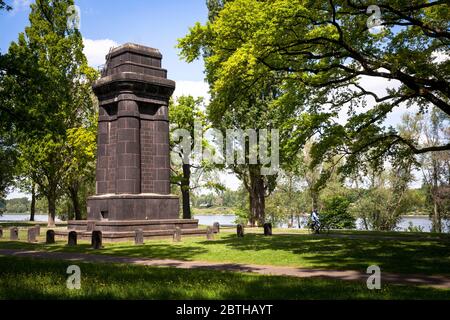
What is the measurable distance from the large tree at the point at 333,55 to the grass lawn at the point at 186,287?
919 centimetres

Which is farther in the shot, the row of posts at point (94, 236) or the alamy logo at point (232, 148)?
the alamy logo at point (232, 148)

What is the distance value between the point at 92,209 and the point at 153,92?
29.5 ft

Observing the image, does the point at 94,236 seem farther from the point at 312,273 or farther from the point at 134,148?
the point at 312,273

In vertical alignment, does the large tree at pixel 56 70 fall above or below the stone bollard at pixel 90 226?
above

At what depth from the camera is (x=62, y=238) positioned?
26875 millimetres

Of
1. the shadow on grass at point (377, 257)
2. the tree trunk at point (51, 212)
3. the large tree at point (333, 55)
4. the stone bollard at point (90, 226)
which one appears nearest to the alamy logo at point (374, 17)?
the large tree at point (333, 55)

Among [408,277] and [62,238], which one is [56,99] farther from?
[408,277]

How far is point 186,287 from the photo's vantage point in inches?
353

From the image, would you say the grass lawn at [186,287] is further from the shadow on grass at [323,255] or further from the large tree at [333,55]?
the large tree at [333,55]

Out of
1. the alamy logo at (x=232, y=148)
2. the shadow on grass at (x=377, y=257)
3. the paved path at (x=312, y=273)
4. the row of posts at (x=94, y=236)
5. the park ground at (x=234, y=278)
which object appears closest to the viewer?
the park ground at (x=234, y=278)

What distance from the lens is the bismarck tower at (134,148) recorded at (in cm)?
2603

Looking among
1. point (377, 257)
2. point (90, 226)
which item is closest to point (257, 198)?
point (90, 226)

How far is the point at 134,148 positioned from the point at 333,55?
47.4 feet
